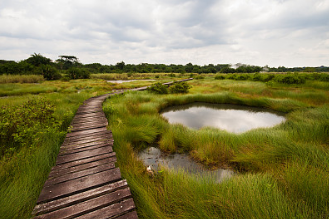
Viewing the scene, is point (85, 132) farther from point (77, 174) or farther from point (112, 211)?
point (112, 211)

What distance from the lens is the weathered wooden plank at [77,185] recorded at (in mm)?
1935

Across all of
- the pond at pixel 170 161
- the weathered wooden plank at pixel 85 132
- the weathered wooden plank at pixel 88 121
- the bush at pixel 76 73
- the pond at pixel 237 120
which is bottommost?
the pond at pixel 170 161

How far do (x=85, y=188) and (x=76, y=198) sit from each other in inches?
7.1

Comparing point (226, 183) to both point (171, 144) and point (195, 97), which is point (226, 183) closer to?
point (171, 144)

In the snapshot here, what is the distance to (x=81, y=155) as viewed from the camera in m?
2.96

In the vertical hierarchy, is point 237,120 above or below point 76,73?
below

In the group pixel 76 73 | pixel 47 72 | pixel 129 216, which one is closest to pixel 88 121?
pixel 129 216

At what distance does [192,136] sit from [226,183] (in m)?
2.64

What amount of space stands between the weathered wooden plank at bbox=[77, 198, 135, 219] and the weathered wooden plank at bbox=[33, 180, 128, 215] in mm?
289

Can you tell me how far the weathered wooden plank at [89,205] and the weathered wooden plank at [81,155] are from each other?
1219 mm

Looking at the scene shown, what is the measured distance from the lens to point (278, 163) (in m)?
3.34

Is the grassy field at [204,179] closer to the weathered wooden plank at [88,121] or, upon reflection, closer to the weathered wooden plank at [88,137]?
the weathered wooden plank at [88,137]

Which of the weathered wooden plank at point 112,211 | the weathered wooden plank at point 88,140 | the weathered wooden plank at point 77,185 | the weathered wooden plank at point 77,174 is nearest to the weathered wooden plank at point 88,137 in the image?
the weathered wooden plank at point 88,140

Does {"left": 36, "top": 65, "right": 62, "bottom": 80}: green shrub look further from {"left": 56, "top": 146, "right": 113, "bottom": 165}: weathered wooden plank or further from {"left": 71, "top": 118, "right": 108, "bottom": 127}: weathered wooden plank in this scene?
{"left": 56, "top": 146, "right": 113, "bottom": 165}: weathered wooden plank
